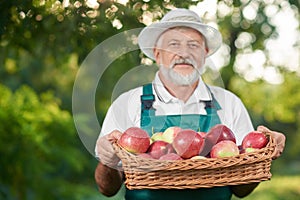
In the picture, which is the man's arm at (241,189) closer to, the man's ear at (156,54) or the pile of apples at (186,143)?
the pile of apples at (186,143)

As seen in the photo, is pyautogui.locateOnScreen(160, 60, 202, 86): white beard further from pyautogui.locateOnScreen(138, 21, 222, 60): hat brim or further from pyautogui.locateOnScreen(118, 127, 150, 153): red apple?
pyautogui.locateOnScreen(118, 127, 150, 153): red apple

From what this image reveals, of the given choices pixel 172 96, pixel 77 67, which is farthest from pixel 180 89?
pixel 77 67

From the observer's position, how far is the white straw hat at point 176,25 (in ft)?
7.47

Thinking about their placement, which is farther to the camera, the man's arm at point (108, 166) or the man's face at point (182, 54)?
the man's face at point (182, 54)

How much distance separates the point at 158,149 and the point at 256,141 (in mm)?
284

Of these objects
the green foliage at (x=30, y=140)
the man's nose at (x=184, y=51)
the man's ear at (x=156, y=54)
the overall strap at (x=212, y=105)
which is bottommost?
the green foliage at (x=30, y=140)

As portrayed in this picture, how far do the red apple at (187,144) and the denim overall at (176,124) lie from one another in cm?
17

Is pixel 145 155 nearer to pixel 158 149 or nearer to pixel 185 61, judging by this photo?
pixel 158 149

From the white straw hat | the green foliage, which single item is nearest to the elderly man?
the white straw hat

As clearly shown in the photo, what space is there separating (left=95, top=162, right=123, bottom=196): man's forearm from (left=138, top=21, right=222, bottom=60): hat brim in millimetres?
430

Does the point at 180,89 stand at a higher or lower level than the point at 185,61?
lower

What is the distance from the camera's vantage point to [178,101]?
2.29 meters

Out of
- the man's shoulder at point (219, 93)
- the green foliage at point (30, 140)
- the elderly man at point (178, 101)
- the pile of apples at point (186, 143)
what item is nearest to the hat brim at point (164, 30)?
the elderly man at point (178, 101)

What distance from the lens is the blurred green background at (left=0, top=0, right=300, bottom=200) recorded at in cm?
309
